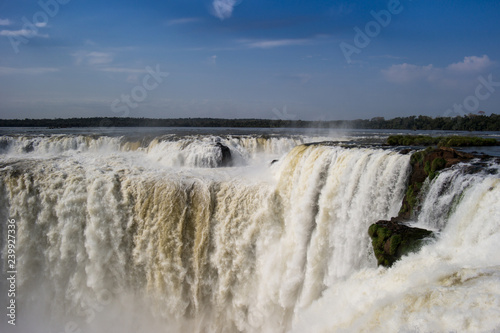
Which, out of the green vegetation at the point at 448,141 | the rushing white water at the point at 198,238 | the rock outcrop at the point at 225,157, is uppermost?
the green vegetation at the point at 448,141

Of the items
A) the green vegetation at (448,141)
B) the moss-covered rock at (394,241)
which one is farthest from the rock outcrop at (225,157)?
the moss-covered rock at (394,241)

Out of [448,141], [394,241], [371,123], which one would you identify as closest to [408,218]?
[394,241]

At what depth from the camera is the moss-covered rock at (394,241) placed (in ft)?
22.5

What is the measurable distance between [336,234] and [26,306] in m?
9.89

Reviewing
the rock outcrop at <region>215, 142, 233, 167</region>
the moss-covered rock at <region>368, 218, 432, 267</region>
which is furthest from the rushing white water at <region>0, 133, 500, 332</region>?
the rock outcrop at <region>215, 142, 233, 167</region>

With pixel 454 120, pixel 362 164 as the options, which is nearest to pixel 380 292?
pixel 362 164

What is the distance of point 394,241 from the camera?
276 inches

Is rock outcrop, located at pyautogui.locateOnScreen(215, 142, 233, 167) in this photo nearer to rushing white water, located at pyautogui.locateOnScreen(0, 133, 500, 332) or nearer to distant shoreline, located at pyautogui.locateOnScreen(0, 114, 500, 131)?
rushing white water, located at pyautogui.locateOnScreen(0, 133, 500, 332)

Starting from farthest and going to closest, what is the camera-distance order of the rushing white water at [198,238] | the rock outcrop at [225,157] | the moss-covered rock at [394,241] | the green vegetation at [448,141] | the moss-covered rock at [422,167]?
the rock outcrop at [225,157] < the green vegetation at [448,141] < the rushing white water at [198,238] < the moss-covered rock at [422,167] < the moss-covered rock at [394,241]

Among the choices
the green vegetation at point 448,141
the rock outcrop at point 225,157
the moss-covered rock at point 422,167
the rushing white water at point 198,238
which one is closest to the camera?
the moss-covered rock at point 422,167

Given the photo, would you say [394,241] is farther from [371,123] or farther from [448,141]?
[371,123]

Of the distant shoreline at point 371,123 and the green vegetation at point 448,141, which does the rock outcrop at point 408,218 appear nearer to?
the green vegetation at point 448,141

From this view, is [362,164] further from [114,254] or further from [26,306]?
[26,306]

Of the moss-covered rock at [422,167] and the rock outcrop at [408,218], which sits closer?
the rock outcrop at [408,218]
